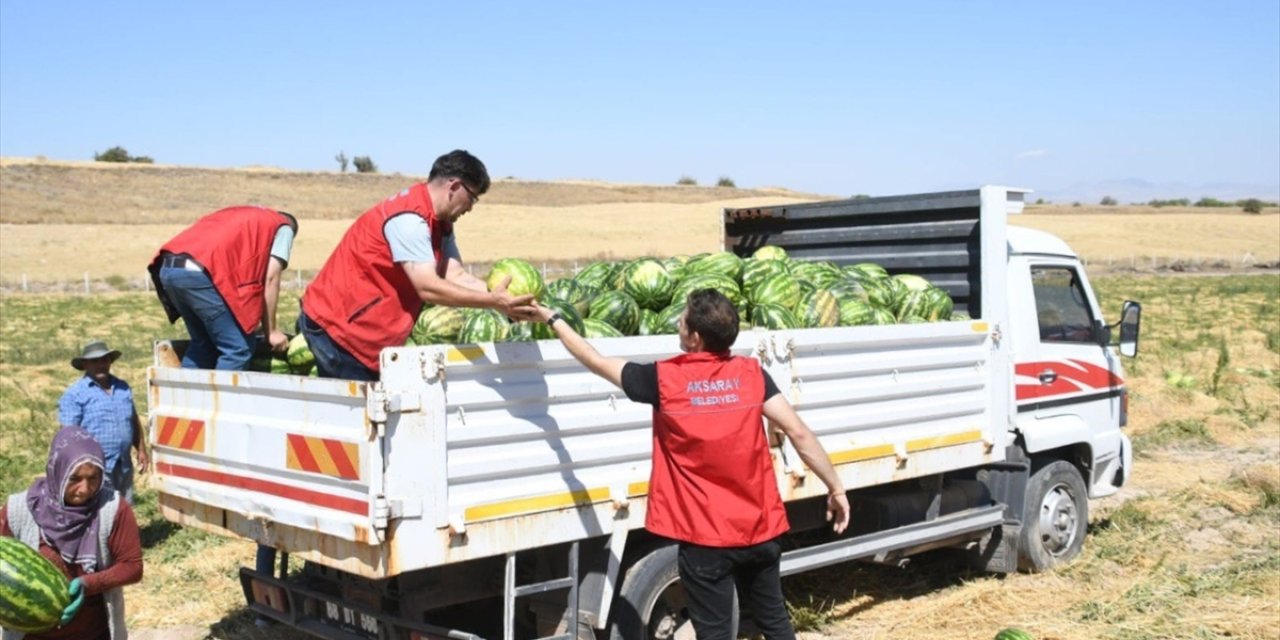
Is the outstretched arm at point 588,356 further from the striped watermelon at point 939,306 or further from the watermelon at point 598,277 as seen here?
the striped watermelon at point 939,306

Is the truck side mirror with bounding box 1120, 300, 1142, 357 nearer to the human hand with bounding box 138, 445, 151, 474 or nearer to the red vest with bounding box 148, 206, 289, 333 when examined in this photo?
the red vest with bounding box 148, 206, 289, 333

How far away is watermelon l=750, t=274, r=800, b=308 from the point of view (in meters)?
7.60

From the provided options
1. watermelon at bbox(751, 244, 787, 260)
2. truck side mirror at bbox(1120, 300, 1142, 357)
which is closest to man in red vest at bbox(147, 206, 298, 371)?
watermelon at bbox(751, 244, 787, 260)

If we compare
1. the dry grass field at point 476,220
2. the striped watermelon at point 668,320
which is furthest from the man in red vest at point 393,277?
the dry grass field at point 476,220

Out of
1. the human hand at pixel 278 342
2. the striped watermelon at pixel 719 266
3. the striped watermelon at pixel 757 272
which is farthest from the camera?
the striped watermelon at pixel 719 266

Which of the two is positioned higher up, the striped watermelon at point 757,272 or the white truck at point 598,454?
the striped watermelon at point 757,272

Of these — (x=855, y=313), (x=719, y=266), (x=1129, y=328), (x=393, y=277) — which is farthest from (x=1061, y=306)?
(x=393, y=277)

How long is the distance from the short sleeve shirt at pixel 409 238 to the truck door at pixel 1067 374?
4.36 m

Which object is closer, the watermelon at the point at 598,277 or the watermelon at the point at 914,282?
the watermelon at the point at 598,277

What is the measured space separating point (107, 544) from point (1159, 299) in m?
35.3

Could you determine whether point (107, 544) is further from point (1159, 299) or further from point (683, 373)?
point (1159, 299)

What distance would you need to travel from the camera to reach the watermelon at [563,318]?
6297mm

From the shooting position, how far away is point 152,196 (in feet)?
251

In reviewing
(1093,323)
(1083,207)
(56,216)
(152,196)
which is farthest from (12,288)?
(1083,207)
